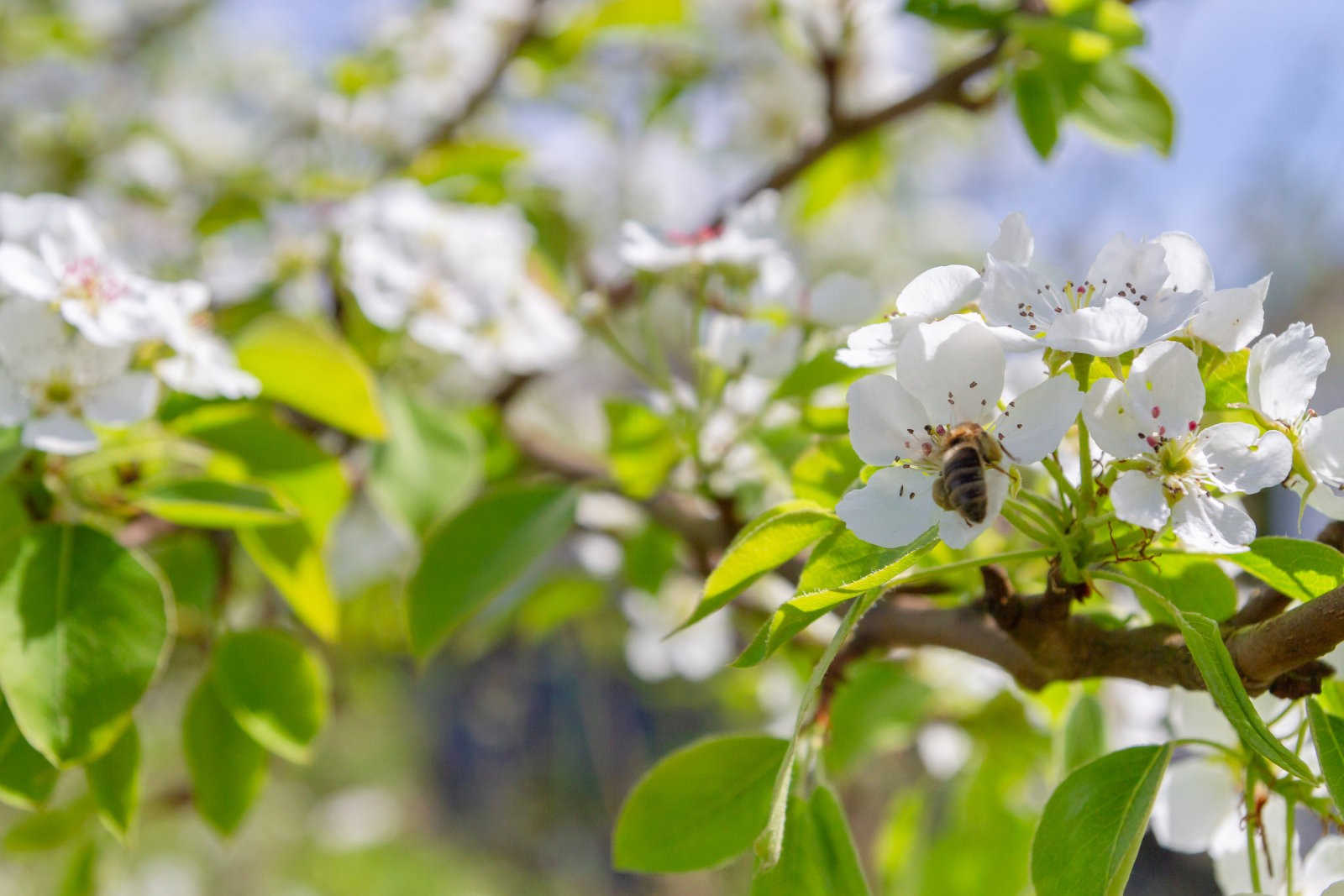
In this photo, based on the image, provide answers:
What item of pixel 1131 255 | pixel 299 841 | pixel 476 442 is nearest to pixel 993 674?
pixel 476 442

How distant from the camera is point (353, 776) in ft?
18.4

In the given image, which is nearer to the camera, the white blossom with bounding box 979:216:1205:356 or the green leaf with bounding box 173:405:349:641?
the white blossom with bounding box 979:216:1205:356

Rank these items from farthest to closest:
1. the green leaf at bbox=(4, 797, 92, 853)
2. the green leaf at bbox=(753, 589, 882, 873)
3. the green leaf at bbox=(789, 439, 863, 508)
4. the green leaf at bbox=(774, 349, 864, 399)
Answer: the green leaf at bbox=(4, 797, 92, 853) < the green leaf at bbox=(774, 349, 864, 399) < the green leaf at bbox=(789, 439, 863, 508) < the green leaf at bbox=(753, 589, 882, 873)

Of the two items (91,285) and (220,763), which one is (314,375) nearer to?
(91,285)

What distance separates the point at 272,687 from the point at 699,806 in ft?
1.21

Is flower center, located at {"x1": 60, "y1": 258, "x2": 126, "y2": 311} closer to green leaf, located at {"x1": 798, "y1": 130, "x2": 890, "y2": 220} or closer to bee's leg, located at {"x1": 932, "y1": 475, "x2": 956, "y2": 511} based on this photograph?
bee's leg, located at {"x1": 932, "y1": 475, "x2": 956, "y2": 511}

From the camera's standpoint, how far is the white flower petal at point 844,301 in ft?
2.77

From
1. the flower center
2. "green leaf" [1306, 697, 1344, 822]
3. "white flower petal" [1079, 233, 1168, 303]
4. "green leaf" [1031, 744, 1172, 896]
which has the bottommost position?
"green leaf" [1031, 744, 1172, 896]

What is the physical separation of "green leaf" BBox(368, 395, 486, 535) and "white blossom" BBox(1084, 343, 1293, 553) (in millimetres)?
585

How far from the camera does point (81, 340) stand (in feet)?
2.43

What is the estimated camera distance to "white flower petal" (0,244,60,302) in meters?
0.69

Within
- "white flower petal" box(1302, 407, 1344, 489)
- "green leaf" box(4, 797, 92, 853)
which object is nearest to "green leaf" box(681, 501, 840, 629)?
"white flower petal" box(1302, 407, 1344, 489)

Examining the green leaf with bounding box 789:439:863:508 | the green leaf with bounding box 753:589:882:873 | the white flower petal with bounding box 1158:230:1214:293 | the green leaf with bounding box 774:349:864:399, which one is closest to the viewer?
the green leaf with bounding box 753:589:882:873

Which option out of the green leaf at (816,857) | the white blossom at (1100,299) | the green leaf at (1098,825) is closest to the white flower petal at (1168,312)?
the white blossom at (1100,299)
